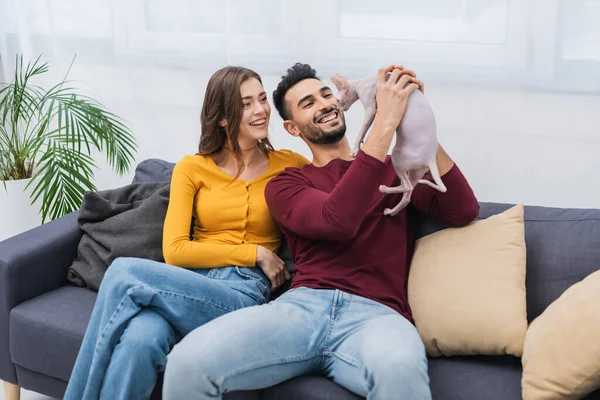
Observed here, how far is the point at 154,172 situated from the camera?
2.80 meters

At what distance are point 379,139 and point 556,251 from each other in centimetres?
61

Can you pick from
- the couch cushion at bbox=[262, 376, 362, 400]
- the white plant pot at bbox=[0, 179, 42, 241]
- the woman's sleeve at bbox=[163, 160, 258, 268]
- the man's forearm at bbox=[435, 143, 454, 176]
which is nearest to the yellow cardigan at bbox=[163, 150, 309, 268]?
the woman's sleeve at bbox=[163, 160, 258, 268]

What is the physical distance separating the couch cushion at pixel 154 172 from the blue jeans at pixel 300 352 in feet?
2.91

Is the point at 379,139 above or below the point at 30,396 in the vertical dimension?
above

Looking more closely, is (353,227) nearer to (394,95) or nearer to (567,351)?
(394,95)

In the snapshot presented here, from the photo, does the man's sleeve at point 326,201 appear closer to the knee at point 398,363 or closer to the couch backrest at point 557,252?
the knee at point 398,363

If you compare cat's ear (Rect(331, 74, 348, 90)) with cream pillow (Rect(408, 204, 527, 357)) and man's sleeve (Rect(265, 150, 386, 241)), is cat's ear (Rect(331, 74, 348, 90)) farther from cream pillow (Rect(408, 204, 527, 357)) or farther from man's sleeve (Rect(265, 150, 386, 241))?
cream pillow (Rect(408, 204, 527, 357))

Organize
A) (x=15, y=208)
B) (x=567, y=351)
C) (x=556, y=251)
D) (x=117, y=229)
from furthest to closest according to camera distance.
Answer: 1. (x=15, y=208)
2. (x=117, y=229)
3. (x=556, y=251)
4. (x=567, y=351)

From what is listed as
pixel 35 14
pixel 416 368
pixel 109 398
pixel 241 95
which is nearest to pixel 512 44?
pixel 241 95

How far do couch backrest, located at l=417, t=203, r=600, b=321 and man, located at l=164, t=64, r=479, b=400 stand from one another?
19 cm

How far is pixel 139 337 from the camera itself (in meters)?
2.02

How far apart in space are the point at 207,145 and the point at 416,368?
995 millimetres

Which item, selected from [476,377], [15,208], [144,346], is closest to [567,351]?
[476,377]

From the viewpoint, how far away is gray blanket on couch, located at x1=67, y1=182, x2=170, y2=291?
8.26 feet
